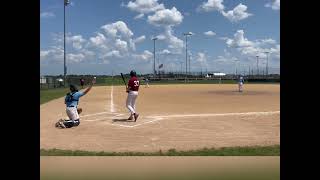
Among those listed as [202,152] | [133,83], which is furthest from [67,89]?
[202,152]

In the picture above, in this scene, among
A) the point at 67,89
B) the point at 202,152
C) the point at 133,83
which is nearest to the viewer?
the point at 202,152

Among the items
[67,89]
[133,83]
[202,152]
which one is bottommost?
[202,152]

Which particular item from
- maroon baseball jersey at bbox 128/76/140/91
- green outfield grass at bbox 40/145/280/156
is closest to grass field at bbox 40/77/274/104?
maroon baseball jersey at bbox 128/76/140/91

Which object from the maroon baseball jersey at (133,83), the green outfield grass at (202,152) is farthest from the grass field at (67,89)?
the green outfield grass at (202,152)

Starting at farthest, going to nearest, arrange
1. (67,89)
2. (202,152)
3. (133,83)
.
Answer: (67,89)
(133,83)
(202,152)

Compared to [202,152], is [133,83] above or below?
above

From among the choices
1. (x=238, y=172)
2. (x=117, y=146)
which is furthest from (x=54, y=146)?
(x=238, y=172)

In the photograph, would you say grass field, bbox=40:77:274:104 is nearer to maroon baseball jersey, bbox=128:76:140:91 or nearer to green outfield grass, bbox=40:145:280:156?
maroon baseball jersey, bbox=128:76:140:91

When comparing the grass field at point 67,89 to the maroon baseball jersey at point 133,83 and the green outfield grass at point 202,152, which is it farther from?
the green outfield grass at point 202,152

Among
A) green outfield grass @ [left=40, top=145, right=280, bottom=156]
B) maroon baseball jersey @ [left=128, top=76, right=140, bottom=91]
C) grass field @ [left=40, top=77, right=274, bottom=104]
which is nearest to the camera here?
green outfield grass @ [left=40, top=145, right=280, bottom=156]

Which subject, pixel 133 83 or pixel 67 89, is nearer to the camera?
pixel 133 83

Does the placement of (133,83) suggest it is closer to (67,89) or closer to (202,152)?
(202,152)

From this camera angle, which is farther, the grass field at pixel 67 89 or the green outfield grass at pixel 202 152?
the grass field at pixel 67 89
